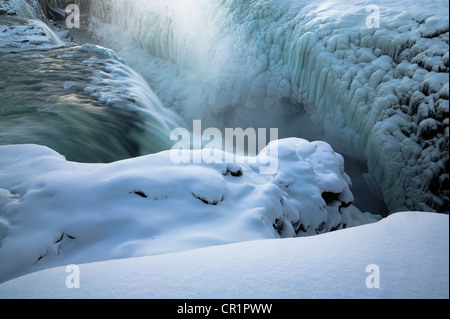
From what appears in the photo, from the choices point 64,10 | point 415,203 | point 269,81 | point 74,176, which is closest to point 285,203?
point 74,176

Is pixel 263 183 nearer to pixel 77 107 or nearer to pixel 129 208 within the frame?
pixel 129 208

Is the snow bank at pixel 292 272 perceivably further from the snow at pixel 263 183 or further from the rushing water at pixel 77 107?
the rushing water at pixel 77 107

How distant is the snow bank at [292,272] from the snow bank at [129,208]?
0.32m

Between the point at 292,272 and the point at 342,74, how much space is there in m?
3.76

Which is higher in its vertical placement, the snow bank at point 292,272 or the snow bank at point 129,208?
the snow bank at point 292,272

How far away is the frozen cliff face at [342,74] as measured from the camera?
322 cm

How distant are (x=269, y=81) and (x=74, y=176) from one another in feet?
13.5

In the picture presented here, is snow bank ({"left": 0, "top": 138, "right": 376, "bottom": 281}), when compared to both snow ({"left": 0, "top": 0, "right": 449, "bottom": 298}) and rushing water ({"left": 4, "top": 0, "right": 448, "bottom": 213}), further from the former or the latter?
rushing water ({"left": 4, "top": 0, "right": 448, "bottom": 213})

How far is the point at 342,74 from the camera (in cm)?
422

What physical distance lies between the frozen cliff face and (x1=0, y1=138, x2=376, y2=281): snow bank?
1.00 m

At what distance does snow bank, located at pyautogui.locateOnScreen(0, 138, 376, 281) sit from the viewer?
1.56 m

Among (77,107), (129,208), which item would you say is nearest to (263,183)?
(129,208)

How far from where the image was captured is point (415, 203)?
10.5ft

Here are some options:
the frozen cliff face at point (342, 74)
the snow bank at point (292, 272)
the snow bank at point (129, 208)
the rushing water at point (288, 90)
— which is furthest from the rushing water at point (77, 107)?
the snow bank at point (292, 272)
